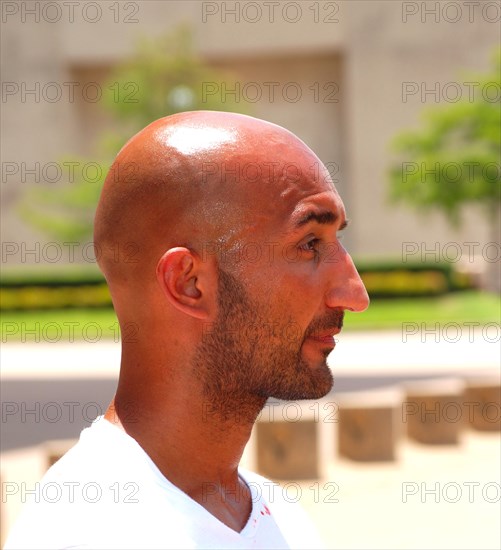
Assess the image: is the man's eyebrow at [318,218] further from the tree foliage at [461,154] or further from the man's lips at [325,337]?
the tree foliage at [461,154]

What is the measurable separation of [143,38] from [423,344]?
15985 mm

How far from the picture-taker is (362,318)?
21.3 metres

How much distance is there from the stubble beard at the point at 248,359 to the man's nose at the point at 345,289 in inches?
1.5

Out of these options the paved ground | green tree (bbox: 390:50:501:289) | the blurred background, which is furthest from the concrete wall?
the paved ground

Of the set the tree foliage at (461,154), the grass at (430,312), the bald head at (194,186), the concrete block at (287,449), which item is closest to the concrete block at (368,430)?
the concrete block at (287,449)

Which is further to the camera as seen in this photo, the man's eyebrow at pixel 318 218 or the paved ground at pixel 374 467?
the paved ground at pixel 374 467

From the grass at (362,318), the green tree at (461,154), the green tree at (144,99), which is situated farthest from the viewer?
the green tree at (144,99)

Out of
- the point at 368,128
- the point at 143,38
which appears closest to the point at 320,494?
the point at 143,38

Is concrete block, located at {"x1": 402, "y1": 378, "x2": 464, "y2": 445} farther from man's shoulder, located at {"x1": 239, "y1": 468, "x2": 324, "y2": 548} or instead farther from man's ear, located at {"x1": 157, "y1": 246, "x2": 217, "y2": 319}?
man's ear, located at {"x1": 157, "y1": 246, "x2": 217, "y2": 319}

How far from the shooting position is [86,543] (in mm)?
1401

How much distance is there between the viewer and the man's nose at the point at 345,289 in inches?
63.5

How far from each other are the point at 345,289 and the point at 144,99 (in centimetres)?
2765

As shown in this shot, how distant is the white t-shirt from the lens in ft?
4.65

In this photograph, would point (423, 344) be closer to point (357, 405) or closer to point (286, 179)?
point (357, 405)
